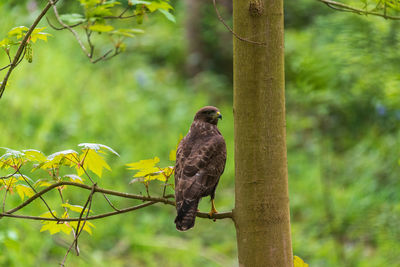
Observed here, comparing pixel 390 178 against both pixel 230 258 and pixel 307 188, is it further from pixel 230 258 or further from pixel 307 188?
pixel 230 258

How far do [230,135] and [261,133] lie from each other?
627cm

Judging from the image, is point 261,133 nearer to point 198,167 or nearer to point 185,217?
point 185,217

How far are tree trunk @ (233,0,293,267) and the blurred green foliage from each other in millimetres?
2185

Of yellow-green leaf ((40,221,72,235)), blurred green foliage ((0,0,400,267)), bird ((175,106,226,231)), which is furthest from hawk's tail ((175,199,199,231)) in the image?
blurred green foliage ((0,0,400,267))

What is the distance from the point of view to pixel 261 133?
213cm

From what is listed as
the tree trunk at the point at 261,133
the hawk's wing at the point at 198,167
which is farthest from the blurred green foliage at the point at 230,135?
the tree trunk at the point at 261,133

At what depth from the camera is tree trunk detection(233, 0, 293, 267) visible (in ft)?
6.97

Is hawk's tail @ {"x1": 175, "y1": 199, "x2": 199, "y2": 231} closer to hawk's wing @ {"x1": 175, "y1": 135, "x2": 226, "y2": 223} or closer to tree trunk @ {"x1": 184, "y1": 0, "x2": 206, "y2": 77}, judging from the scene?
hawk's wing @ {"x1": 175, "y1": 135, "x2": 226, "y2": 223}

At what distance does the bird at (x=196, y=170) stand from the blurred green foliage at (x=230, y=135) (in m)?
1.42

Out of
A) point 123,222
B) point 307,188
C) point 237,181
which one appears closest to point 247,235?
point 237,181

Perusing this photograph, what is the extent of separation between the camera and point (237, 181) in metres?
2.21

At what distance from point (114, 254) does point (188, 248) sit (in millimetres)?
791

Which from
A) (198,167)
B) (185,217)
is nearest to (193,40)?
(198,167)

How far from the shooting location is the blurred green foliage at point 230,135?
18.0ft
